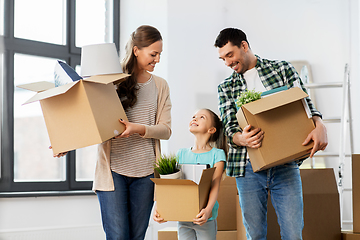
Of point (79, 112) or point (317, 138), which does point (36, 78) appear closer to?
point (79, 112)

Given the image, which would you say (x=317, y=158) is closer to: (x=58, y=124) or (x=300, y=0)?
(x=300, y=0)

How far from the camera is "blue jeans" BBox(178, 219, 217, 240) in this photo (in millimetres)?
1513

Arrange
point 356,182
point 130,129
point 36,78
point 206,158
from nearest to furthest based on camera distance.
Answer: point 130,129 < point 206,158 < point 356,182 < point 36,78

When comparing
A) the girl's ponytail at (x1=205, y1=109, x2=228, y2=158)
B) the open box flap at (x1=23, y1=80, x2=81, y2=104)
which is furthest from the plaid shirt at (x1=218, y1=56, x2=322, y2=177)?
the open box flap at (x1=23, y1=80, x2=81, y2=104)

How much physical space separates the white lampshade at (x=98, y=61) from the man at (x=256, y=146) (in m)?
0.50

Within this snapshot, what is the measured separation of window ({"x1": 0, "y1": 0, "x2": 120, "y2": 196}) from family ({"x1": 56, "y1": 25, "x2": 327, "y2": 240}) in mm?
1654

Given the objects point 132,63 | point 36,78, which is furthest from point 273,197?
point 36,78

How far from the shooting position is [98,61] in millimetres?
1272

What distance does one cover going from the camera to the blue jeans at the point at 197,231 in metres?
1.51

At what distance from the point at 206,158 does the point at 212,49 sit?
5.09 ft

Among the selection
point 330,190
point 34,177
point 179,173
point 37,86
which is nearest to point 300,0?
point 330,190

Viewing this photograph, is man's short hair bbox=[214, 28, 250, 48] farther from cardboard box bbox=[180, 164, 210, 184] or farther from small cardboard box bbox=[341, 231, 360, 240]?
small cardboard box bbox=[341, 231, 360, 240]

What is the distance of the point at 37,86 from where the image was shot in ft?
4.11

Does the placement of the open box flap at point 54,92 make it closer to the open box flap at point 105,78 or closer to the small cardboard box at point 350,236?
the open box flap at point 105,78
